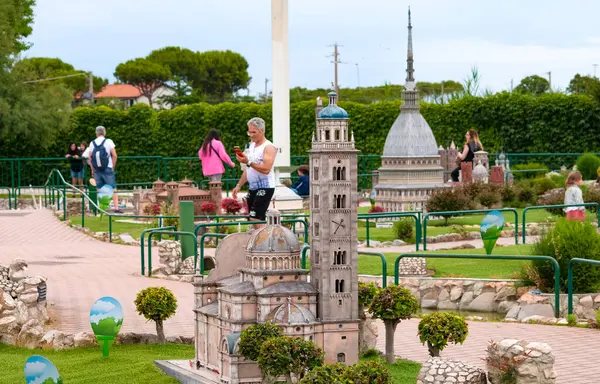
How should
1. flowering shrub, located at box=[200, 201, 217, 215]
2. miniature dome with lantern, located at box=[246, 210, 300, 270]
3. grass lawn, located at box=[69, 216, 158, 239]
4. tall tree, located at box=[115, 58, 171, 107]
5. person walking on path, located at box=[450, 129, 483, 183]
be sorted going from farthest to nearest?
tall tree, located at box=[115, 58, 171, 107], person walking on path, located at box=[450, 129, 483, 183], grass lawn, located at box=[69, 216, 158, 239], flowering shrub, located at box=[200, 201, 217, 215], miniature dome with lantern, located at box=[246, 210, 300, 270]

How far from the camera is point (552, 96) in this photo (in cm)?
3997

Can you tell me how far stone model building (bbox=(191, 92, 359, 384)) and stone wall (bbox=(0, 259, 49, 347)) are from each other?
3701 mm

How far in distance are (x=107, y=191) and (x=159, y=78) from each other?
86.2 m

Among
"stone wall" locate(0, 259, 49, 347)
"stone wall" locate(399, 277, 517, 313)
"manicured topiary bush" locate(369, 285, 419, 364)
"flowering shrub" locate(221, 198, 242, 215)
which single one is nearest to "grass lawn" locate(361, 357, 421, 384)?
"manicured topiary bush" locate(369, 285, 419, 364)

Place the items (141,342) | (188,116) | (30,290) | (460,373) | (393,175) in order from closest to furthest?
(460,373) < (141,342) < (30,290) < (393,175) < (188,116)

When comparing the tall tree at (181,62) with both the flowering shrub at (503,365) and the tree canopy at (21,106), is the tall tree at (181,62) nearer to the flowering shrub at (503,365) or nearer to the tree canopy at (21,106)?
the tree canopy at (21,106)

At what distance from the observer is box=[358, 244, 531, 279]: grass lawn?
18984 mm

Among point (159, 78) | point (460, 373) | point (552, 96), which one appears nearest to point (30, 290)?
point (460, 373)

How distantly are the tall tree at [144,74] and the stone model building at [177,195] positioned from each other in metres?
82.5

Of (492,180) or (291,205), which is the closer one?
(291,205)

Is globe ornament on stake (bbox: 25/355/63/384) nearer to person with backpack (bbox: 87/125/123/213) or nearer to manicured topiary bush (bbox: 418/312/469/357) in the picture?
manicured topiary bush (bbox: 418/312/469/357)

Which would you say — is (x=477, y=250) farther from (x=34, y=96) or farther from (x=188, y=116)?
(x=188, y=116)

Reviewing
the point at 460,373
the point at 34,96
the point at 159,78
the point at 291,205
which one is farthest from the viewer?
the point at 159,78

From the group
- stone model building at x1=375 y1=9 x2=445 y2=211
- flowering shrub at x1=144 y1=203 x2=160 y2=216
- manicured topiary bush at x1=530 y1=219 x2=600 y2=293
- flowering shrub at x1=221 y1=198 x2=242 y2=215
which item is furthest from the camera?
stone model building at x1=375 y1=9 x2=445 y2=211
